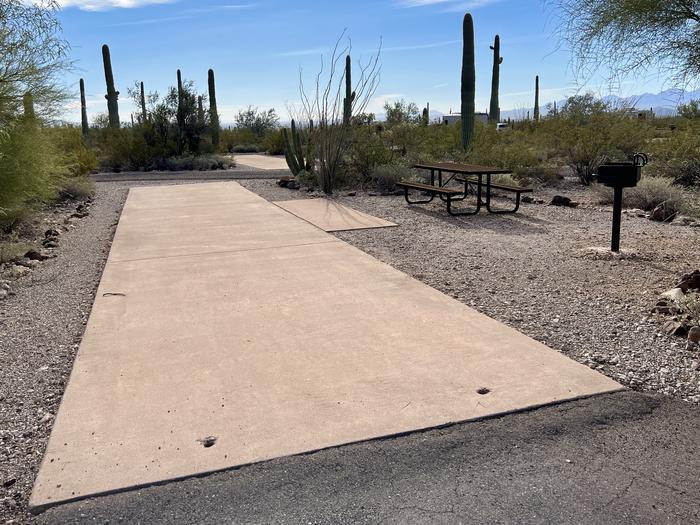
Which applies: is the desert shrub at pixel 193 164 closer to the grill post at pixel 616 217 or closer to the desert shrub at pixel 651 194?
the desert shrub at pixel 651 194

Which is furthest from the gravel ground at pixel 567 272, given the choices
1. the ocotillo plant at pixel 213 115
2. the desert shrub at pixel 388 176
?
the ocotillo plant at pixel 213 115

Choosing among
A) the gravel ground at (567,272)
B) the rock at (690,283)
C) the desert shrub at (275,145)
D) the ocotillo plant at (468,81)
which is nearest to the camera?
the gravel ground at (567,272)

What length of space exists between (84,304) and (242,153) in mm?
34766

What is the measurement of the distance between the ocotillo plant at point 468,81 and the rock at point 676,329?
48.9ft

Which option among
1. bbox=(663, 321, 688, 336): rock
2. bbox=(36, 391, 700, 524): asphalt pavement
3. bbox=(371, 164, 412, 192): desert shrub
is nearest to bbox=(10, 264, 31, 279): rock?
bbox=(36, 391, 700, 524): asphalt pavement

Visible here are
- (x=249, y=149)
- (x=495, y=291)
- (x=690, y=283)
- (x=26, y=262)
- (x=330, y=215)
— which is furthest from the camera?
(x=249, y=149)

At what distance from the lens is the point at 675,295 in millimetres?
5945

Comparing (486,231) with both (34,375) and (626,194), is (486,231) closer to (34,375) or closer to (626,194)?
(626,194)

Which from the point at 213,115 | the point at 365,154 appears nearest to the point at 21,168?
the point at 365,154

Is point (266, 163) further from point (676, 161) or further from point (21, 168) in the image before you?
point (21, 168)

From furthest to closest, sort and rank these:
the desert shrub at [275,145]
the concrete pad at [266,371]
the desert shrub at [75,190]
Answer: the desert shrub at [275,145] < the desert shrub at [75,190] < the concrete pad at [266,371]

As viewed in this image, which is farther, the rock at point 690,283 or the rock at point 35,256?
the rock at point 35,256

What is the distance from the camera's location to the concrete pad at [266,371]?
3592 mm

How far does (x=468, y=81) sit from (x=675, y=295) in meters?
15.8
